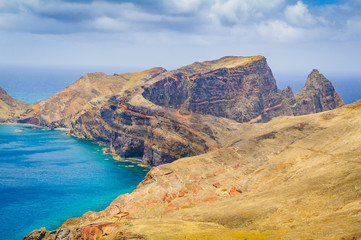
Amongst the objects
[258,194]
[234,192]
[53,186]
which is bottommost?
[53,186]

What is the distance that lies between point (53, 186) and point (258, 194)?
314 ft

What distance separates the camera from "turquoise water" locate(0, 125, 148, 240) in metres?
109

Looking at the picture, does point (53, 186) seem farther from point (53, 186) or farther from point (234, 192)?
point (234, 192)

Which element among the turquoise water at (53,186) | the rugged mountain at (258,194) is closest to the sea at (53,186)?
the turquoise water at (53,186)

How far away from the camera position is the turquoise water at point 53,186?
109m

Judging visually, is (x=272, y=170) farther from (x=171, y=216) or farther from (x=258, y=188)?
(x=171, y=216)

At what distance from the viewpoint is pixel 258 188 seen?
95.4m

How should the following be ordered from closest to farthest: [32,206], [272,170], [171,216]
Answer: [171,216]
[272,170]
[32,206]

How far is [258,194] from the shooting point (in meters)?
87.9

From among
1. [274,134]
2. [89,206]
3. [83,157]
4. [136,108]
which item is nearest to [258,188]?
[274,134]

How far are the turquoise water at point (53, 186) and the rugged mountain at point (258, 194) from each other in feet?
98.5

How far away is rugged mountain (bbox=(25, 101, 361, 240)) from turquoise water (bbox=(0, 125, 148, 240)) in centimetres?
3002

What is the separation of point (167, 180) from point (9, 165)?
112 m

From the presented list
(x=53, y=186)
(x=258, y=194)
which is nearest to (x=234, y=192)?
(x=258, y=194)
